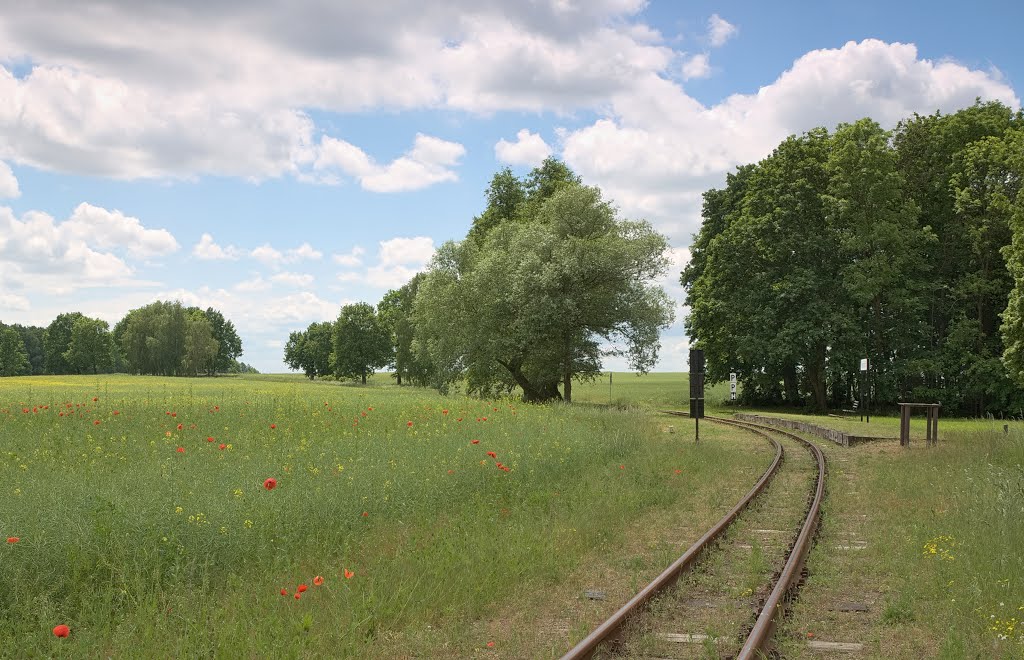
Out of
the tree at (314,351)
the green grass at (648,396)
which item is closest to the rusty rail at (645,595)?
the green grass at (648,396)

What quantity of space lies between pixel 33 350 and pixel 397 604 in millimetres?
169691

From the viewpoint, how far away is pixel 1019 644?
6.29 metres

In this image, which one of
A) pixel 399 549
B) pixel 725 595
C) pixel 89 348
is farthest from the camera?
pixel 89 348

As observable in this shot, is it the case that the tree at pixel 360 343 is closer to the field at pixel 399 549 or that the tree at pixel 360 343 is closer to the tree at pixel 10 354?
the tree at pixel 10 354

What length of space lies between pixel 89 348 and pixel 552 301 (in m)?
111

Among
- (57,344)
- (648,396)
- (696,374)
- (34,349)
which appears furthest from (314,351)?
(696,374)

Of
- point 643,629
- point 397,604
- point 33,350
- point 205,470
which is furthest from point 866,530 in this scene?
point 33,350

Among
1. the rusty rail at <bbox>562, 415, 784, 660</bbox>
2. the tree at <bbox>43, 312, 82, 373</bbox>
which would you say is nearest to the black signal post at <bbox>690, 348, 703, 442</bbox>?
the rusty rail at <bbox>562, 415, 784, 660</bbox>

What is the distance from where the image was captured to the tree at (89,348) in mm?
127188

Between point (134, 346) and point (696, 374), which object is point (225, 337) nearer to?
point (134, 346)

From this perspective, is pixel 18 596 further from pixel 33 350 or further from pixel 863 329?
pixel 33 350

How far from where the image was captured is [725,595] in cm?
805

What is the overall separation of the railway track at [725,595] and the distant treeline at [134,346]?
119143 mm

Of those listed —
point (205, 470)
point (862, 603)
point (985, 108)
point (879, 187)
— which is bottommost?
point (862, 603)
